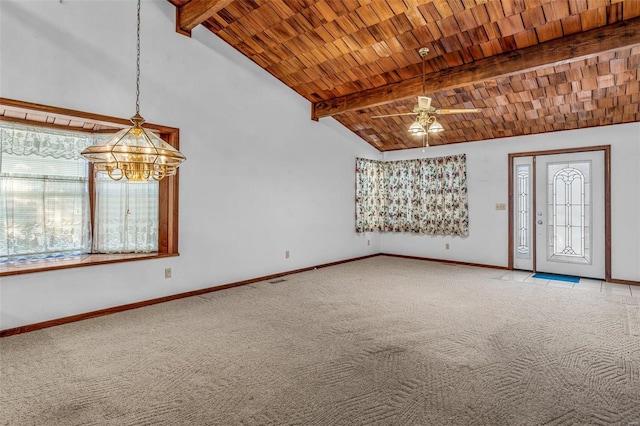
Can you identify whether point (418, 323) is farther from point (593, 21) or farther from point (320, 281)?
point (593, 21)

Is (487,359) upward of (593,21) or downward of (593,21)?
downward

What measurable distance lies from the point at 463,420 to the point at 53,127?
15.9ft

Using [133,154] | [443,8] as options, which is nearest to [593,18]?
[443,8]

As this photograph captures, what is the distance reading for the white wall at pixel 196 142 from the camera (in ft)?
11.1

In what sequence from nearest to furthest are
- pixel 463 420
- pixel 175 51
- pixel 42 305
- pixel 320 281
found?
pixel 463 420, pixel 42 305, pixel 175 51, pixel 320 281

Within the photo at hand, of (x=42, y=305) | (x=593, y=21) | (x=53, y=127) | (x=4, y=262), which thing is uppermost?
(x=593, y=21)

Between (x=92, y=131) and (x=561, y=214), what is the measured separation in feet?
23.1

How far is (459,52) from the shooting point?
4.30 metres

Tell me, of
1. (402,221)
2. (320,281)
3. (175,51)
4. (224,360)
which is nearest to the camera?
(224,360)

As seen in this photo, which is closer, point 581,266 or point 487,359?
point 487,359

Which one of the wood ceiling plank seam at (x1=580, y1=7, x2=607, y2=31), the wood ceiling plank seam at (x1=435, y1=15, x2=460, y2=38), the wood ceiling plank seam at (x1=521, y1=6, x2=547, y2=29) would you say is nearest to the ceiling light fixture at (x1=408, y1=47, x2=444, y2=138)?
the wood ceiling plank seam at (x1=435, y1=15, x2=460, y2=38)

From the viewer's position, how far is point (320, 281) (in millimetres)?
5379

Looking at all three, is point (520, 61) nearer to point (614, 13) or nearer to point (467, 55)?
point (467, 55)

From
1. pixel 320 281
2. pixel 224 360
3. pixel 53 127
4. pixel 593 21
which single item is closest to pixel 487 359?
pixel 224 360
